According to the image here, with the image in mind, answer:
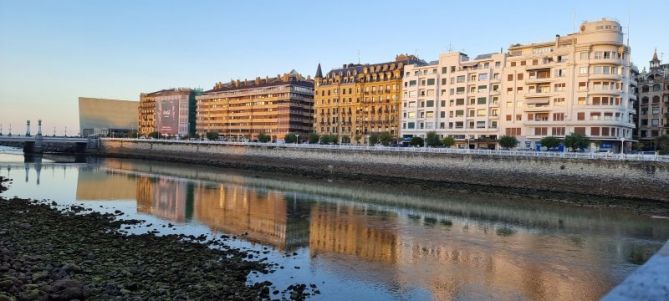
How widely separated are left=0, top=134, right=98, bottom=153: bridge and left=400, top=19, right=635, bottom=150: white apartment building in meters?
97.2

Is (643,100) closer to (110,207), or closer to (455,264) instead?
(455,264)

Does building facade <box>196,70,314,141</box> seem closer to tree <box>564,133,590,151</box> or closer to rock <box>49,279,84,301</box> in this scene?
tree <box>564,133,590,151</box>

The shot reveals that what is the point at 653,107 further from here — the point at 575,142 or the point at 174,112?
the point at 174,112

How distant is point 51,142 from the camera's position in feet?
475

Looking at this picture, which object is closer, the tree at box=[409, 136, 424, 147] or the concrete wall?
the concrete wall

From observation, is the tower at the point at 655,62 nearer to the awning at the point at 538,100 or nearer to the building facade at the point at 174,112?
the awning at the point at 538,100

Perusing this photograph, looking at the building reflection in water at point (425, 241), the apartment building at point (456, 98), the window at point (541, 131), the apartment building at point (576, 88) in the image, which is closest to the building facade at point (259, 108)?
the apartment building at point (456, 98)

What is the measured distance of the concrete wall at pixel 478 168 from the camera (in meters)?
50.6

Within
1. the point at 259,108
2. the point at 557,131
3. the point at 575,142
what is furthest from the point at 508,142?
the point at 259,108

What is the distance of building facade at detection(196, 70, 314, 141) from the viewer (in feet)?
452

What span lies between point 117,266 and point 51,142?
470 ft

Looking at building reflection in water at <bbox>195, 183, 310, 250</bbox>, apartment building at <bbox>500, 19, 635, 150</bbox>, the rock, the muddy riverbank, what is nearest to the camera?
the rock

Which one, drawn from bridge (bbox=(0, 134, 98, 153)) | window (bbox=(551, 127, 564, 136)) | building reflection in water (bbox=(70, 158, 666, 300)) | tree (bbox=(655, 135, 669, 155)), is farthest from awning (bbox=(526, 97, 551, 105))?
bridge (bbox=(0, 134, 98, 153))

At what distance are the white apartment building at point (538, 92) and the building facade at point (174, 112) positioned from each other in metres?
104
